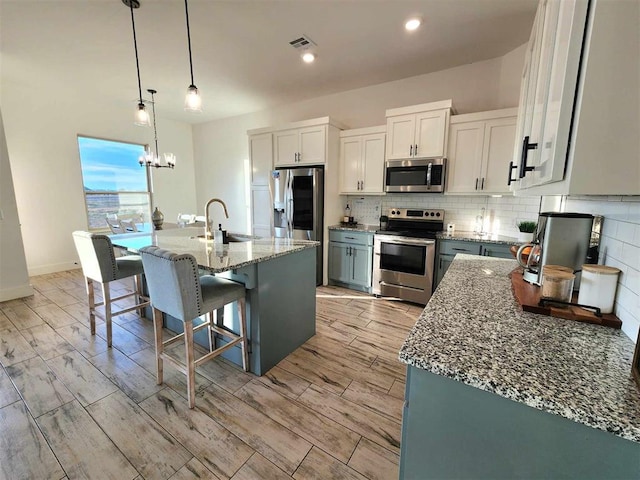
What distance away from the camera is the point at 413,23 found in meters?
2.47

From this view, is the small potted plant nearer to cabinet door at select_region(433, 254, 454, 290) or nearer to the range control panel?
cabinet door at select_region(433, 254, 454, 290)

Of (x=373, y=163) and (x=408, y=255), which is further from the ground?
(x=373, y=163)

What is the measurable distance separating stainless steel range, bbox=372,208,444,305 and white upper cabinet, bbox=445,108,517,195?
0.54 meters

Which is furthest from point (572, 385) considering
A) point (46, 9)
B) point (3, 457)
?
point (46, 9)

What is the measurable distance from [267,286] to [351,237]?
194 centimetres

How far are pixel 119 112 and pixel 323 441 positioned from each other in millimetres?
6331

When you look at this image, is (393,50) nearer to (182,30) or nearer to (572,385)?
(182,30)

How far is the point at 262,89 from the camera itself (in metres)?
4.11

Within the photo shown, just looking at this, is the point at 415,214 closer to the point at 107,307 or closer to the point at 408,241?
the point at 408,241

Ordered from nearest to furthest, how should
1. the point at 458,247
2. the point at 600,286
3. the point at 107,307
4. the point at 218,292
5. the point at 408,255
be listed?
the point at 600,286, the point at 218,292, the point at 107,307, the point at 458,247, the point at 408,255

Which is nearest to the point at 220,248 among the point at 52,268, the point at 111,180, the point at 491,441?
the point at 491,441

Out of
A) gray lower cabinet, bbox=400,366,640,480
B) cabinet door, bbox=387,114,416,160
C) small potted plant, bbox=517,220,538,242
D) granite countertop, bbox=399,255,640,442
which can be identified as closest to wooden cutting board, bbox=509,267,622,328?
granite countertop, bbox=399,255,640,442

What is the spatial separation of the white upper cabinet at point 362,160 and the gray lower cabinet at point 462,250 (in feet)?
3.64

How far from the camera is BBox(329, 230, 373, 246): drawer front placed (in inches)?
142
